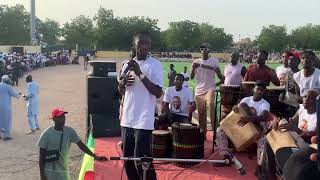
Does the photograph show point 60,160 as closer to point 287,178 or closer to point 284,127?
point 284,127

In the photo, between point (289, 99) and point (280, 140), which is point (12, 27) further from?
point (280, 140)

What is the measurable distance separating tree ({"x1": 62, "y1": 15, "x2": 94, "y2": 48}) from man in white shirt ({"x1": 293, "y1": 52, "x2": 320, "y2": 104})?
88245mm

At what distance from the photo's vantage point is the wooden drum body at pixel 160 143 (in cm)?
797

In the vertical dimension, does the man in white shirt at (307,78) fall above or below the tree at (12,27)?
below

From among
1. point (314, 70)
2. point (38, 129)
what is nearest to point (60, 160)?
point (314, 70)

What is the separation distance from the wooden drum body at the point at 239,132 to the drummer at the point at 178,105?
5.39 feet

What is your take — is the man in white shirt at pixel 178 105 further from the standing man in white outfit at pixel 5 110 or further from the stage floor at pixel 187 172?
the standing man in white outfit at pixel 5 110

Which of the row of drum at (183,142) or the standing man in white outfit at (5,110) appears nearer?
the row of drum at (183,142)

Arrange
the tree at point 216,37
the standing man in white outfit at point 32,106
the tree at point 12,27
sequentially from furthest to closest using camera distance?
1. the tree at point 216,37
2. the tree at point 12,27
3. the standing man in white outfit at point 32,106

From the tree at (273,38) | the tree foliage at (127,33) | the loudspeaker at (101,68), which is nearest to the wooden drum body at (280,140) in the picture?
the loudspeaker at (101,68)

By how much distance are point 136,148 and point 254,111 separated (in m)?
2.98

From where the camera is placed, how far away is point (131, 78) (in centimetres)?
483

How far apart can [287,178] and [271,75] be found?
5199mm

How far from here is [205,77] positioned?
30.5 feet
